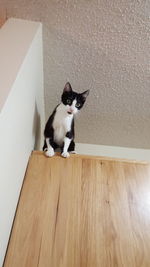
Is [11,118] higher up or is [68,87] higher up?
[68,87]

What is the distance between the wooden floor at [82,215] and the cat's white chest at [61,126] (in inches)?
6.5

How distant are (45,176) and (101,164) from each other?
0.29 m

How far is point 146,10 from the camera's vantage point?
113 cm

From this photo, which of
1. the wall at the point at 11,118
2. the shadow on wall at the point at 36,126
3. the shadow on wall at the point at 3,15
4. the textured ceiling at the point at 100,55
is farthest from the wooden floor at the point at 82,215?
the shadow on wall at the point at 3,15

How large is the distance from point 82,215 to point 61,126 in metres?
0.50

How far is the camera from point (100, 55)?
132cm

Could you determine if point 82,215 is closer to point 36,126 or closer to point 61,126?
point 61,126

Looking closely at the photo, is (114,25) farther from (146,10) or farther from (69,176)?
(69,176)

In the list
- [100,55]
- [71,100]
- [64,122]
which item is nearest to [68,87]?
[71,100]

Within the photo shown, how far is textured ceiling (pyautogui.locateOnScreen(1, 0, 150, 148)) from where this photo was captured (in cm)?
115

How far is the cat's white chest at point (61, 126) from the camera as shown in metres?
1.19

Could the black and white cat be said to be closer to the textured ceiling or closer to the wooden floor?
the wooden floor

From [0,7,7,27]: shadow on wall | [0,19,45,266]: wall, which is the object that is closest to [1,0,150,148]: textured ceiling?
[0,7,7,27]: shadow on wall

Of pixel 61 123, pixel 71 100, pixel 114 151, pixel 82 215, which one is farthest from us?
pixel 114 151
